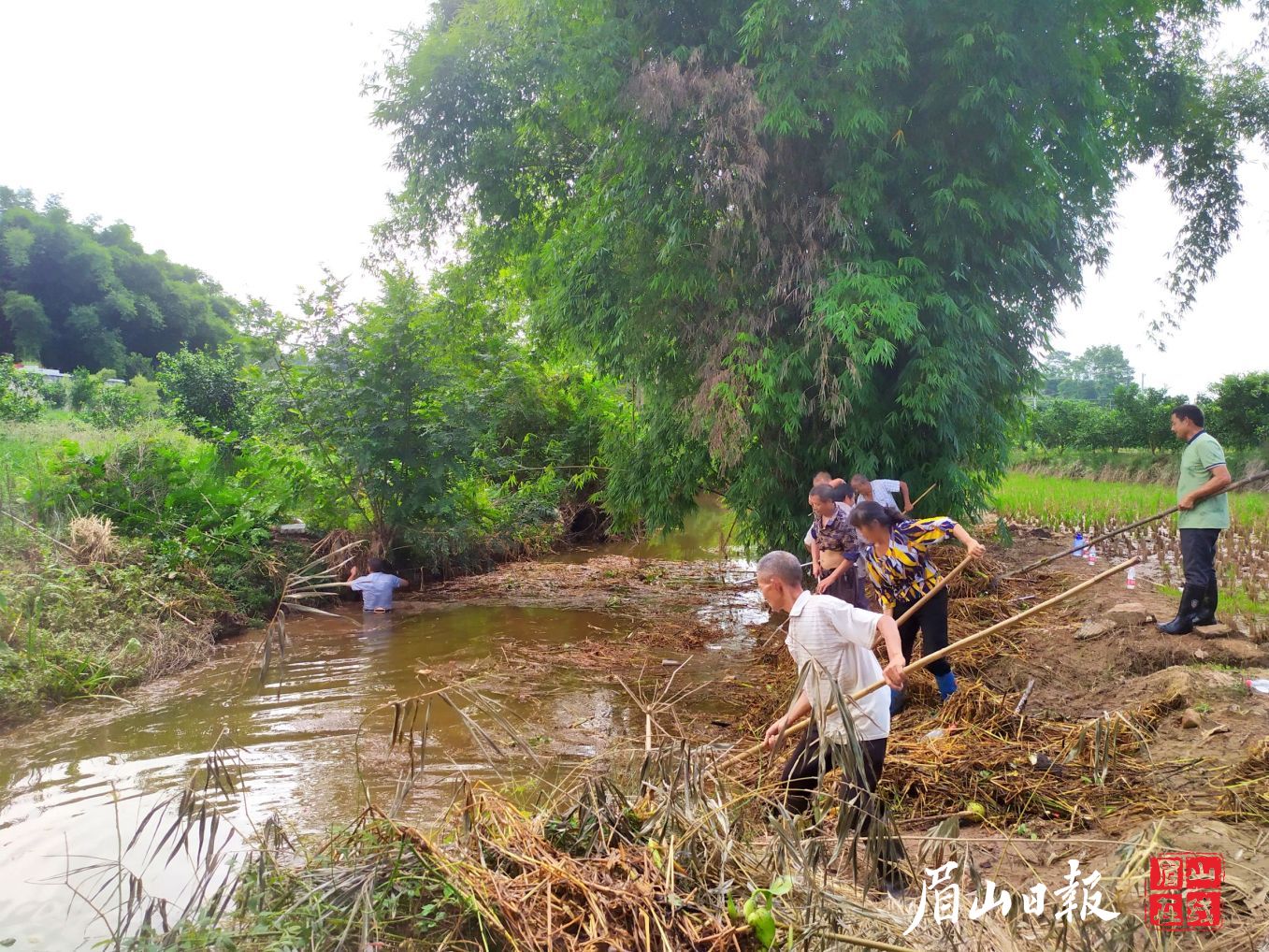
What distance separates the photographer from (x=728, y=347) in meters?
9.65

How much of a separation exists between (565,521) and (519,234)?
742cm

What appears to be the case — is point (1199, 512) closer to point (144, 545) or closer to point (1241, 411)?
point (144, 545)

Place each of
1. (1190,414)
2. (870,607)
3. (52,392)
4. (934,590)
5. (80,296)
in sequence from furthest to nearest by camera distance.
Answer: (80,296), (52,392), (870,607), (1190,414), (934,590)

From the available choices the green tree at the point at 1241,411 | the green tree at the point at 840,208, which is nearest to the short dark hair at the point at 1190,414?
the green tree at the point at 840,208

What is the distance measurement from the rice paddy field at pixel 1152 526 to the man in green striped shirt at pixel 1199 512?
20.3 inches

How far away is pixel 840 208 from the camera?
904cm

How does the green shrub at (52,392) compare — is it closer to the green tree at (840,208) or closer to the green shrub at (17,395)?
the green shrub at (17,395)

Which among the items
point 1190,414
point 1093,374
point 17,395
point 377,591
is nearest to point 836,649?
point 1190,414

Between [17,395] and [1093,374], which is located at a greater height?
[1093,374]

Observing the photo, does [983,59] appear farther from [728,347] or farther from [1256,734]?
[1256,734]

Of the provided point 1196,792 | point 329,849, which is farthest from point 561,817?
point 1196,792

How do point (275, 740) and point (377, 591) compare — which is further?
point (377, 591)

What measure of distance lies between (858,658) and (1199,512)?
4009mm

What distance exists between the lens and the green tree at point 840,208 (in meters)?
8.66
